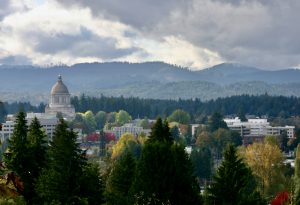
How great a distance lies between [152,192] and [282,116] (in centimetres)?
17400

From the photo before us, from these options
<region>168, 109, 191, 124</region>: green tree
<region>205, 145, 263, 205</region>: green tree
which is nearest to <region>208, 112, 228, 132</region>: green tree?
<region>168, 109, 191, 124</region>: green tree

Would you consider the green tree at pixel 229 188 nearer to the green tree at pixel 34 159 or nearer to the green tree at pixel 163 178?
the green tree at pixel 163 178

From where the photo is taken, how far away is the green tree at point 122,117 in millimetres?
180375

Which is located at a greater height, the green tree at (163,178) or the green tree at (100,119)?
the green tree at (163,178)

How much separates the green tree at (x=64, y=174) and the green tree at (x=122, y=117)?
150 metres

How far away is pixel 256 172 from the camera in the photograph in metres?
62.4

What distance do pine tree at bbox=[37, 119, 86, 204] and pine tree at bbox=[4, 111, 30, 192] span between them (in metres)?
2.72

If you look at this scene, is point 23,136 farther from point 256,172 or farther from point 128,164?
point 256,172

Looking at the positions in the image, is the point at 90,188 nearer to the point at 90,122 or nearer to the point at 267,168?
the point at 267,168

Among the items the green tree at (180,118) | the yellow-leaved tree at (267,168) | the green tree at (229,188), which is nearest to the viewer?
the green tree at (229,188)

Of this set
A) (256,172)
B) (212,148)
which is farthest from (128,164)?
(212,148)

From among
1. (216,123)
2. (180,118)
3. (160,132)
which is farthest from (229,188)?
(180,118)

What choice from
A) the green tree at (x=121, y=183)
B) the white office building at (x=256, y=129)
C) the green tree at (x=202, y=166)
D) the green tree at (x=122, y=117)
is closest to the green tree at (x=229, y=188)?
the green tree at (x=121, y=183)

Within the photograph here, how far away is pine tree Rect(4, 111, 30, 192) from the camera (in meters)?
29.9
